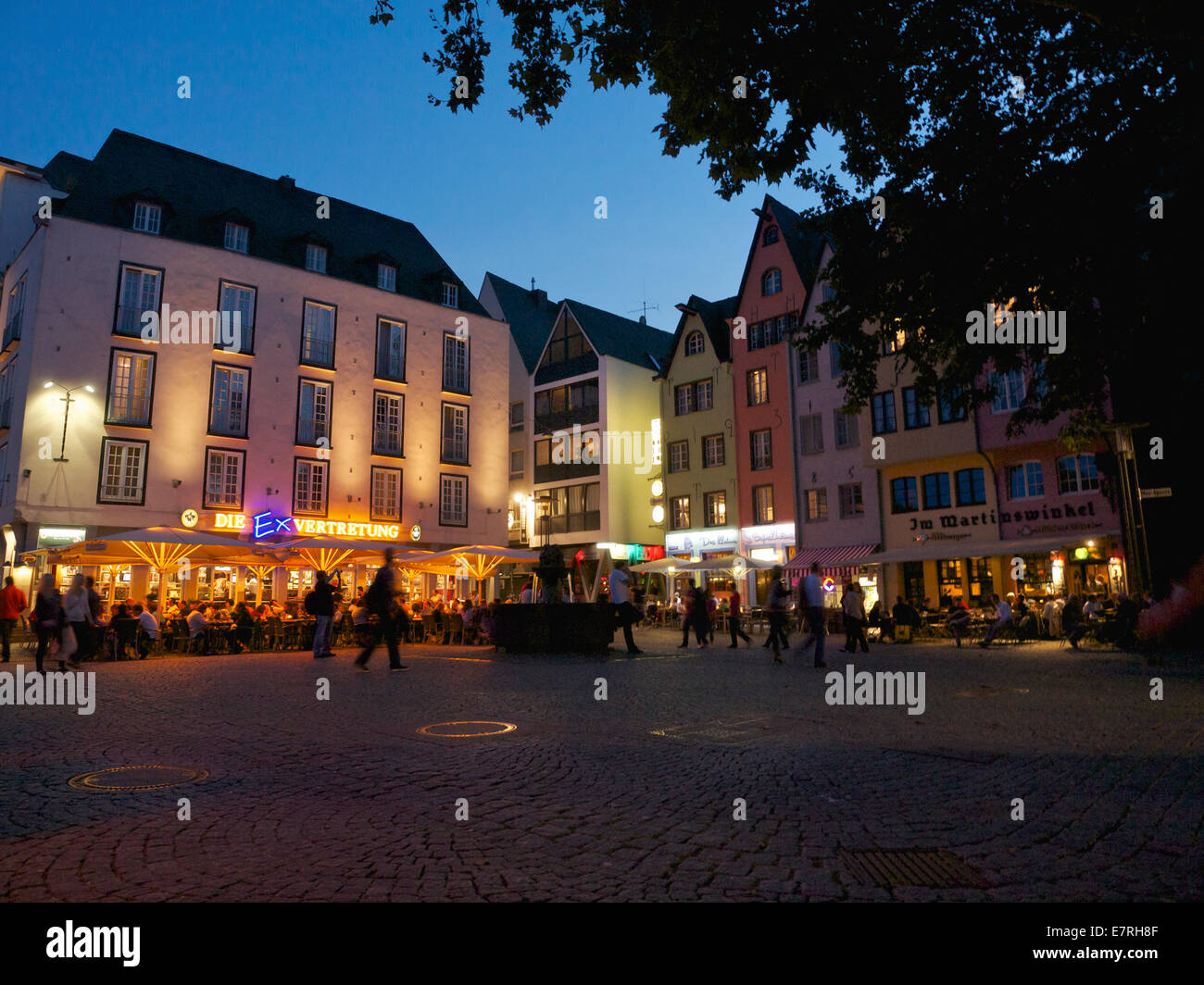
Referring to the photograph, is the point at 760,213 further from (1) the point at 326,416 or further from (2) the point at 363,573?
(2) the point at 363,573

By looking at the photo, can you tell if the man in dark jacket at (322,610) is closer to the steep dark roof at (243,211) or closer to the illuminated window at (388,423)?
the illuminated window at (388,423)

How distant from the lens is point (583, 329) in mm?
50500

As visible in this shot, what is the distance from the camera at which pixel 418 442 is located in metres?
41.3

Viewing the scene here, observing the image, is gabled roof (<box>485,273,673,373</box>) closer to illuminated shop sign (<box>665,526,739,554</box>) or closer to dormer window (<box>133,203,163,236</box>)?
illuminated shop sign (<box>665,526,739,554</box>)

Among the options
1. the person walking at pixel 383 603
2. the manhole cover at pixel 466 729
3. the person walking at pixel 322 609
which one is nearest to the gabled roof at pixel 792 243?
the person walking at pixel 322 609

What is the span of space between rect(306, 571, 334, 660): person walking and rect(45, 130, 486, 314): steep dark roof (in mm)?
22489

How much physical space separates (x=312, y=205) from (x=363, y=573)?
→ 65.0ft

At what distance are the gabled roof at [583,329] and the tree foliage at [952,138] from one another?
3670 cm

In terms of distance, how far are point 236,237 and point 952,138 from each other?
3337 cm

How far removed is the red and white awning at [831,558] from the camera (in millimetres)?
35812

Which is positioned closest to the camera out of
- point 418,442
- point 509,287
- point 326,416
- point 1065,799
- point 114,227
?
point 1065,799

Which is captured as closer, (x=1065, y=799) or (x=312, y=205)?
(x=1065, y=799)

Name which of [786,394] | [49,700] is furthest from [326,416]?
[49,700]

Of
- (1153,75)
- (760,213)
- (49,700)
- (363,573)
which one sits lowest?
(49,700)
